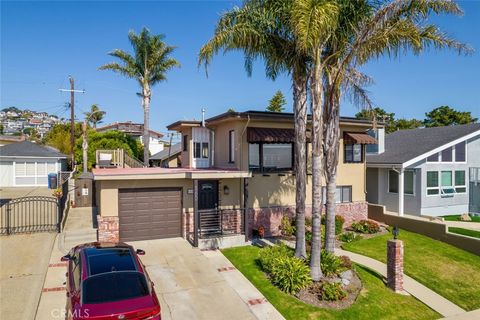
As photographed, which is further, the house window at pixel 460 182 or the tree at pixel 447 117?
the tree at pixel 447 117

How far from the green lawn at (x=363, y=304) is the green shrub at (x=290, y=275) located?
0.26 metres

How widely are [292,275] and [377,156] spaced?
49.9 ft

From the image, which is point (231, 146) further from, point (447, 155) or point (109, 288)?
point (447, 155)

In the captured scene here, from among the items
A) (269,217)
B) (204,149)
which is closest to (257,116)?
(204,149)

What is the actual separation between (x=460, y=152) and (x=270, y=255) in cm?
1752

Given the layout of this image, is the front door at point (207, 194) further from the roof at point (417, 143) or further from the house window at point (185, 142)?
the roof at point (417, 143)

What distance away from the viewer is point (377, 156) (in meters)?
22.8

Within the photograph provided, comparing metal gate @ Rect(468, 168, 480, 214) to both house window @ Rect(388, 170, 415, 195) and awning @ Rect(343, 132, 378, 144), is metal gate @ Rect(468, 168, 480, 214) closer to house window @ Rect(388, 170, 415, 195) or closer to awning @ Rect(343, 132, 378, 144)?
house window @ Rect(388, 170, 415, 195)

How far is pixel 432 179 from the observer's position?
20.8m

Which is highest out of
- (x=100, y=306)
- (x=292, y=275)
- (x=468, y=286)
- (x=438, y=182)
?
(x=438, y=182)

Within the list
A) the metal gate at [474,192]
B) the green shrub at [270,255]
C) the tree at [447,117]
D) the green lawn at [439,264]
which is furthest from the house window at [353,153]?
the tree at [447,117]

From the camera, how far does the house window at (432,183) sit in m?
20.7

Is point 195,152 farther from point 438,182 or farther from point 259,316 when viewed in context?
point 438,182

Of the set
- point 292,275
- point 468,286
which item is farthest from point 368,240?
point 292,275
